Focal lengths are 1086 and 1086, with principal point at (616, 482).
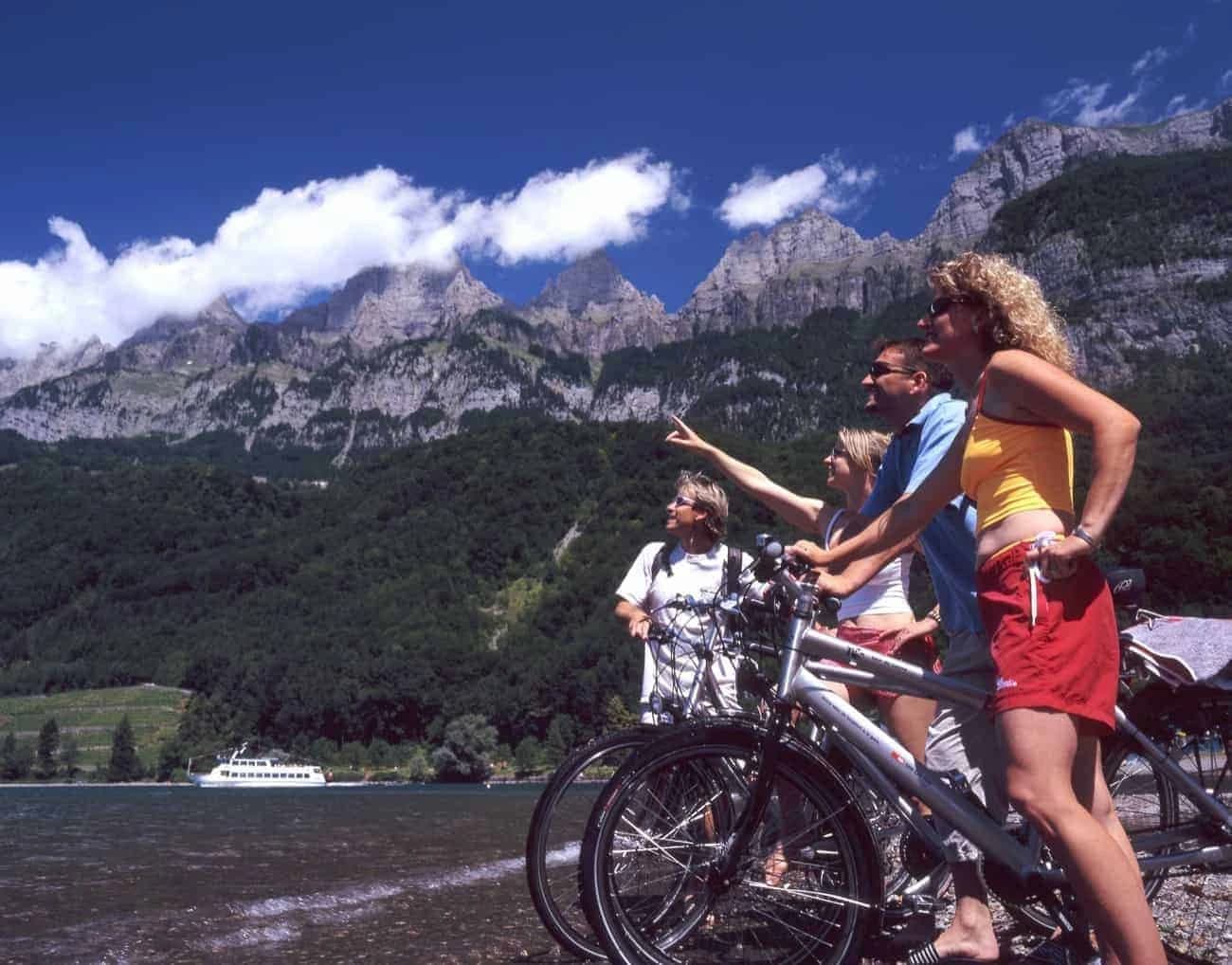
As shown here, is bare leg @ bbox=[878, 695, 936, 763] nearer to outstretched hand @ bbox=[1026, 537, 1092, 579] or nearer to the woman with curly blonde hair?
the woman with curly blonde hair

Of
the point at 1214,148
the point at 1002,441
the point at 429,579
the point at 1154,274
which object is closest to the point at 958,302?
the point at 1002,441

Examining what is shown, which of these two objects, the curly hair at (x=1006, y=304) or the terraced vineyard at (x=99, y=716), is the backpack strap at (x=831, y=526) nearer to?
the curly hair at (x=1006, y=304)

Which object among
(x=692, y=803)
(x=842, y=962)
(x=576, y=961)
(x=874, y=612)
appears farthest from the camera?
(x=874, y=612)

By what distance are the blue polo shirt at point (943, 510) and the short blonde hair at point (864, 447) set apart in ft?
3.15

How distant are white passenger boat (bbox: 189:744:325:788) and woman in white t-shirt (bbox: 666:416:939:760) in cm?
9022

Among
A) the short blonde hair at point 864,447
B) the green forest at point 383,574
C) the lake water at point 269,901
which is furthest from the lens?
the green forest at point 383,574

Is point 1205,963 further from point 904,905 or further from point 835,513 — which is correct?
point 835,513

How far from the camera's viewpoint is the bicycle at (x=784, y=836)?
3254 millimetres

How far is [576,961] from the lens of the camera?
12.6 ft

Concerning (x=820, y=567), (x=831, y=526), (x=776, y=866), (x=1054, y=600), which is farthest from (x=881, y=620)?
(x=1054, y=600)

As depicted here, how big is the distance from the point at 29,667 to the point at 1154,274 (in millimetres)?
141677

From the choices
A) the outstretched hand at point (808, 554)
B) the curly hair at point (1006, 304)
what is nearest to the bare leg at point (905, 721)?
the outstretched hand at point (808, 554)

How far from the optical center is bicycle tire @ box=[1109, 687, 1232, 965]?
12.4 ft

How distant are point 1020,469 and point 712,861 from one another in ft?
5.03
